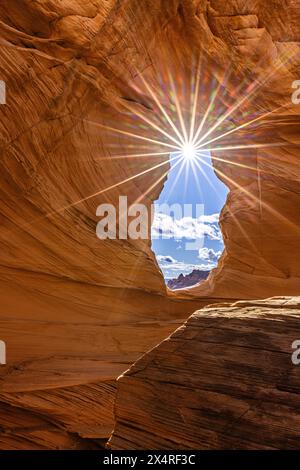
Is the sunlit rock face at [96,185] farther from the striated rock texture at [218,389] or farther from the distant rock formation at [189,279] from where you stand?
the distant rock formation at [189,279]

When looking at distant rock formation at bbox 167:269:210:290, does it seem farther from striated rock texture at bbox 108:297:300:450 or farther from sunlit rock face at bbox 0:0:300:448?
striated rock texture at bbox 108:297:300:450

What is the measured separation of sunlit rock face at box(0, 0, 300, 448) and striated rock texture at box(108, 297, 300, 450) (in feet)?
22.0

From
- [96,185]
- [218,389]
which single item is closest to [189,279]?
[96,185]

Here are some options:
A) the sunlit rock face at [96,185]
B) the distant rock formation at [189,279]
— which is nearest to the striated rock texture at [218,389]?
the sunlit rock face at [96,185]

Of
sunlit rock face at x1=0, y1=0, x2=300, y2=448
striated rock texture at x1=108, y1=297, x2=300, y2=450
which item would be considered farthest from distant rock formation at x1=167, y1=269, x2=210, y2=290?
striated rock texture at x1=108, y1=297, x2=300, y2=450

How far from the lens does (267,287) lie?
14.8m

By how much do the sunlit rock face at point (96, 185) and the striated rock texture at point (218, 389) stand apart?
670 centimetres

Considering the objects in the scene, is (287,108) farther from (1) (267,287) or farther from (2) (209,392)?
(2) (209,392)

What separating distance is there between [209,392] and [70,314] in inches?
357

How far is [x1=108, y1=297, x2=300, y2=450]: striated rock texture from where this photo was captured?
2580mm

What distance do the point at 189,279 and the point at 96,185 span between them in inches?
1121

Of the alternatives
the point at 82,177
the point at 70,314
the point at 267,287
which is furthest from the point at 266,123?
the point at 70,314

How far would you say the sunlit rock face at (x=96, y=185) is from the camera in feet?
30.3

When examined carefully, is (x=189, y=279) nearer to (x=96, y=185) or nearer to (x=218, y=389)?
(x=96, y=185)
